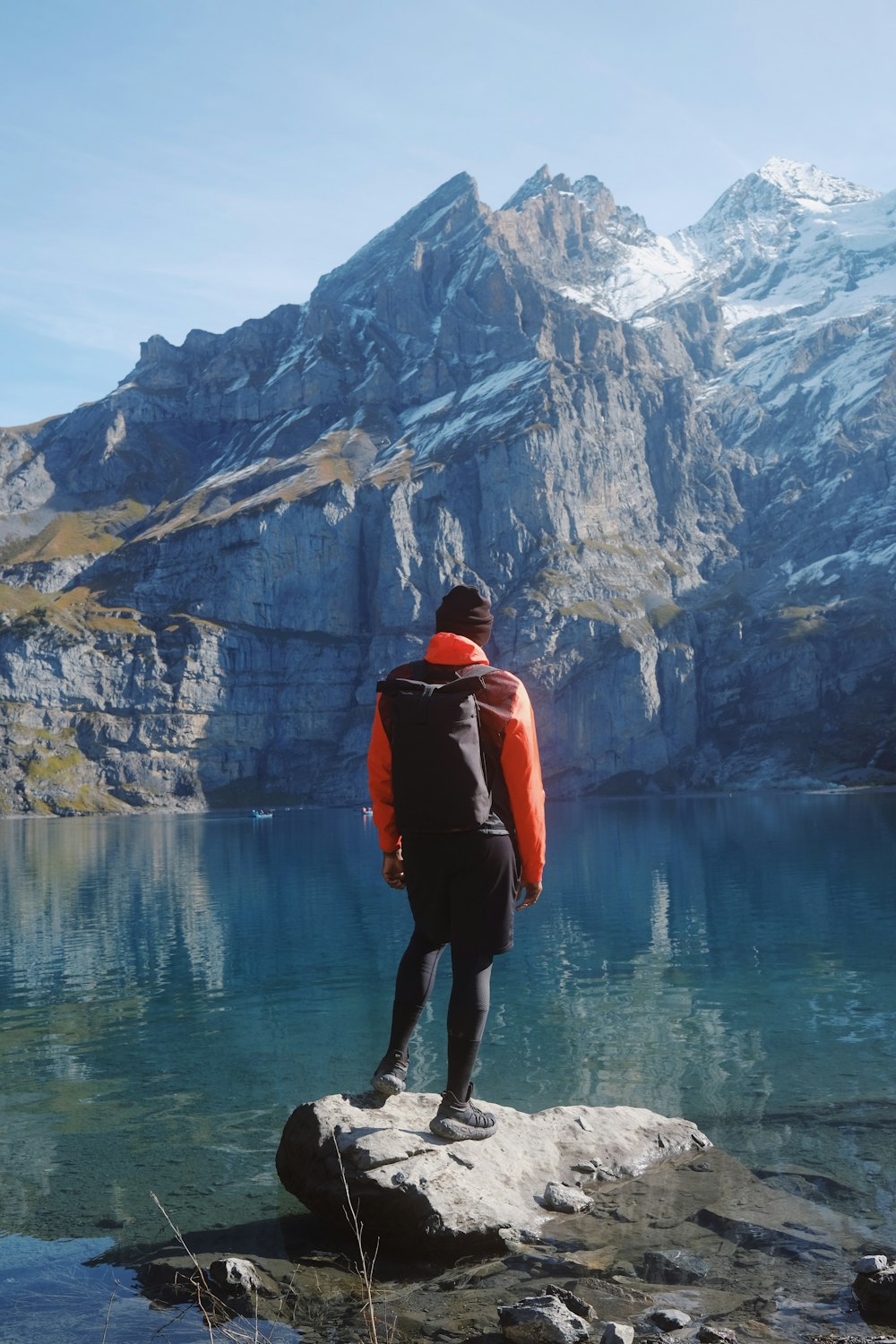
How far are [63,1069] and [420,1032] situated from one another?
655 centimetres

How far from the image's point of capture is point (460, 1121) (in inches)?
381

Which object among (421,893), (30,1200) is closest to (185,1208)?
(30,1200)

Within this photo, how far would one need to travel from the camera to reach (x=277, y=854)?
80.8 meters

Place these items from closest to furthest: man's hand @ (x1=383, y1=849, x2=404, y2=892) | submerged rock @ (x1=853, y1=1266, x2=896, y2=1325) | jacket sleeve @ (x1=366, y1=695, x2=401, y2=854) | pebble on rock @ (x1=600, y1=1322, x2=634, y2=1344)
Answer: pebble on rock @ (x1=600, y1=1322, x2=634, y2=1344), submerged rock @ (x1=853, y1=1266, x2=896, y2=1325), jacket sleeve @ (x1=366, y1=695, x2=401, y2=854), man's hand @ (x1=383, y1=849, x2=404, y2=892)

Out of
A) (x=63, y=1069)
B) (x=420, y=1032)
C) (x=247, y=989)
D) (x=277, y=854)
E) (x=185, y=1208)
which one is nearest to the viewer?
(x=185, y=1208)

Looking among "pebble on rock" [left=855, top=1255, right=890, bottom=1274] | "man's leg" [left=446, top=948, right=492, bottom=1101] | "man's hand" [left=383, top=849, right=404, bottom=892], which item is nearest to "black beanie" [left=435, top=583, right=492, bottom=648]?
"man's hand" [left=383, top=849, right=404, bottom=892]

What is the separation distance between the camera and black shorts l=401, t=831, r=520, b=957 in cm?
905

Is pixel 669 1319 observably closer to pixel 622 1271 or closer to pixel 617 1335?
pixel 617 1335

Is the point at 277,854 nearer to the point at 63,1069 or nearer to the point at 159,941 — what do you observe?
the point at 159,941

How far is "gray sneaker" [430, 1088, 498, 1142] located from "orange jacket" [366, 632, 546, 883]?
7.33 feet

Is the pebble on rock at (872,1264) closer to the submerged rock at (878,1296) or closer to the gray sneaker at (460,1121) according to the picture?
the submerged rock at (878,1296)

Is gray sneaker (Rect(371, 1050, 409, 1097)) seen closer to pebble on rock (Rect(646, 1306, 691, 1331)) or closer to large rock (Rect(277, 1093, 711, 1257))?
large rock (Rect(277, 1093, 711, 1257))

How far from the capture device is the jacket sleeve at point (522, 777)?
29.8ft

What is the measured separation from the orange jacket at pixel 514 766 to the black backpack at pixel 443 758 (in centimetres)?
22
